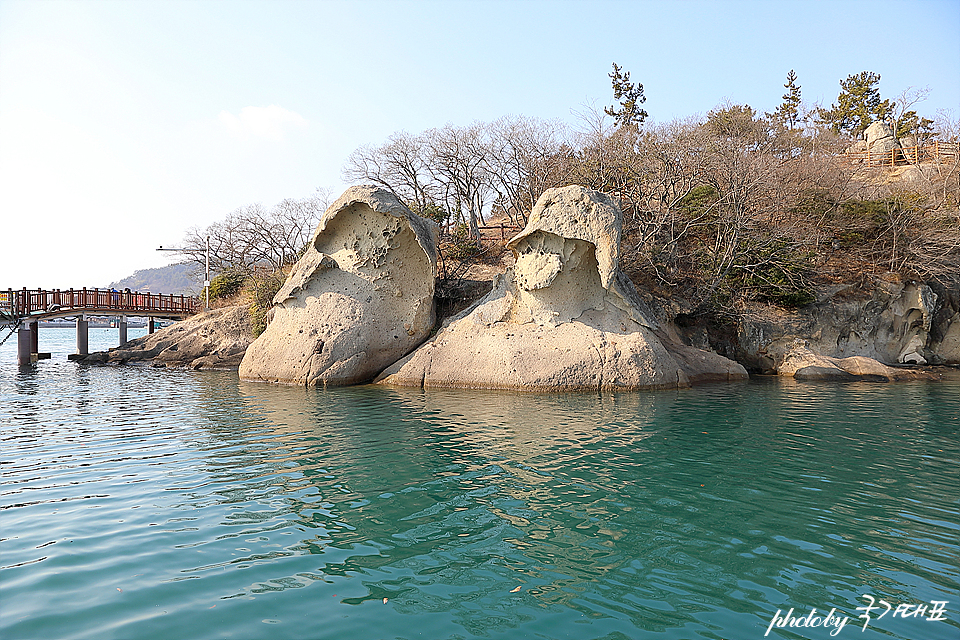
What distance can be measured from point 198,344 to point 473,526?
1032 inches

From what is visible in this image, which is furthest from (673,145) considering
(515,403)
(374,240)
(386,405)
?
(386,405)

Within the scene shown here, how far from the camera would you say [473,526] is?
21.1ft

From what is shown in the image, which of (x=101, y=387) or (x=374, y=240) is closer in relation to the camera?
(x=101, y=387)

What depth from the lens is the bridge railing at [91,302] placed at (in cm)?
2889

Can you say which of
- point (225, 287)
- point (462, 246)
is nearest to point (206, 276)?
point (225, 287)

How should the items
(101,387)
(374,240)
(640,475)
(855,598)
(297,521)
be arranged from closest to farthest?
(855,598)
(297,521)
(640,475)
(101,387)
(374,240)

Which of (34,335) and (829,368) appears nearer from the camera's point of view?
(829,368)

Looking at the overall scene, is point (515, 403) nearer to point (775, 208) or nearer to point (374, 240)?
point (374, 240)

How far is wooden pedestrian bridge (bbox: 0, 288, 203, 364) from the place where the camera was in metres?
28.7

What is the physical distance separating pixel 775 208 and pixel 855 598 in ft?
78.3

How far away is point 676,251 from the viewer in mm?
25156

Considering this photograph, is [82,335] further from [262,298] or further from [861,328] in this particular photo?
[861,328]

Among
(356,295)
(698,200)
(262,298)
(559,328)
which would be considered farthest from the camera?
(262,298)

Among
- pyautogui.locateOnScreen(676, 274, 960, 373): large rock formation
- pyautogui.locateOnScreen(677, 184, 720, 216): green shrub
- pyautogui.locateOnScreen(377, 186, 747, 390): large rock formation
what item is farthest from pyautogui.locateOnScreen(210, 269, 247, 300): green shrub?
pyautogui.locateOnScreen(676, 274, 960, 373): large rock formation
